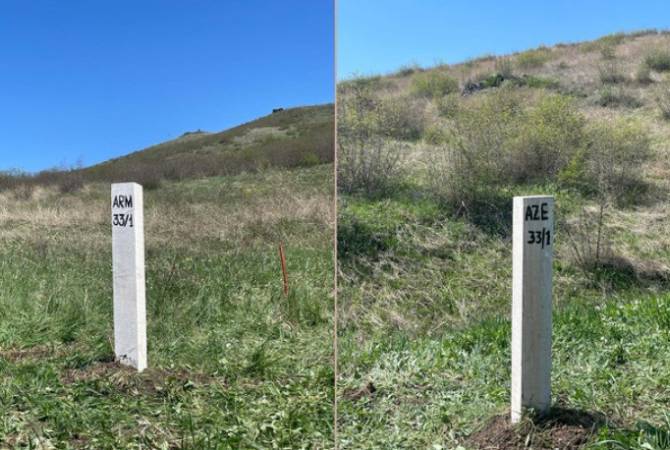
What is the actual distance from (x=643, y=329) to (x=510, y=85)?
558 cm

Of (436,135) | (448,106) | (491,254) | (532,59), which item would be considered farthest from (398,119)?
(532,59)

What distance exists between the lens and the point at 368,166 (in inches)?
228

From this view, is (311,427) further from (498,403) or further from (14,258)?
(14,258)

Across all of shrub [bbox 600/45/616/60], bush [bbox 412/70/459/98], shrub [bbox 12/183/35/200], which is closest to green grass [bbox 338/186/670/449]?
bush [bbox 412/70/459/98]

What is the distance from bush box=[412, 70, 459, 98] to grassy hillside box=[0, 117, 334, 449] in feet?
7.07

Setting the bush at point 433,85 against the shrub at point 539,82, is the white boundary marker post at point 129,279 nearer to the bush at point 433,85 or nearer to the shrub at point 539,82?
the bush at point 433,85

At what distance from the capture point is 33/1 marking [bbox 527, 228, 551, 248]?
2.19 m

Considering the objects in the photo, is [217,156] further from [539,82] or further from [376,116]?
[539,82]

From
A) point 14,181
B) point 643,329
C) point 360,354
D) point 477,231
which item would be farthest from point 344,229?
point 14,181

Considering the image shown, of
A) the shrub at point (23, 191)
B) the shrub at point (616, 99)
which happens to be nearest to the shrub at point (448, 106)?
Result: the shrub at point (616, 99)

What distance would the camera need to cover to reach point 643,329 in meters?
3.26

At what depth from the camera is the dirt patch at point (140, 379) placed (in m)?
2.70

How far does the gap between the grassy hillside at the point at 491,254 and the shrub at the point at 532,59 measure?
132 centimetres

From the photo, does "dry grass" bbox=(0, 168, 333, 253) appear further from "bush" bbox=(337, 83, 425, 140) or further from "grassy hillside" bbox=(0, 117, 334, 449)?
"bush" bbox=(337, 83, 425, 140)
